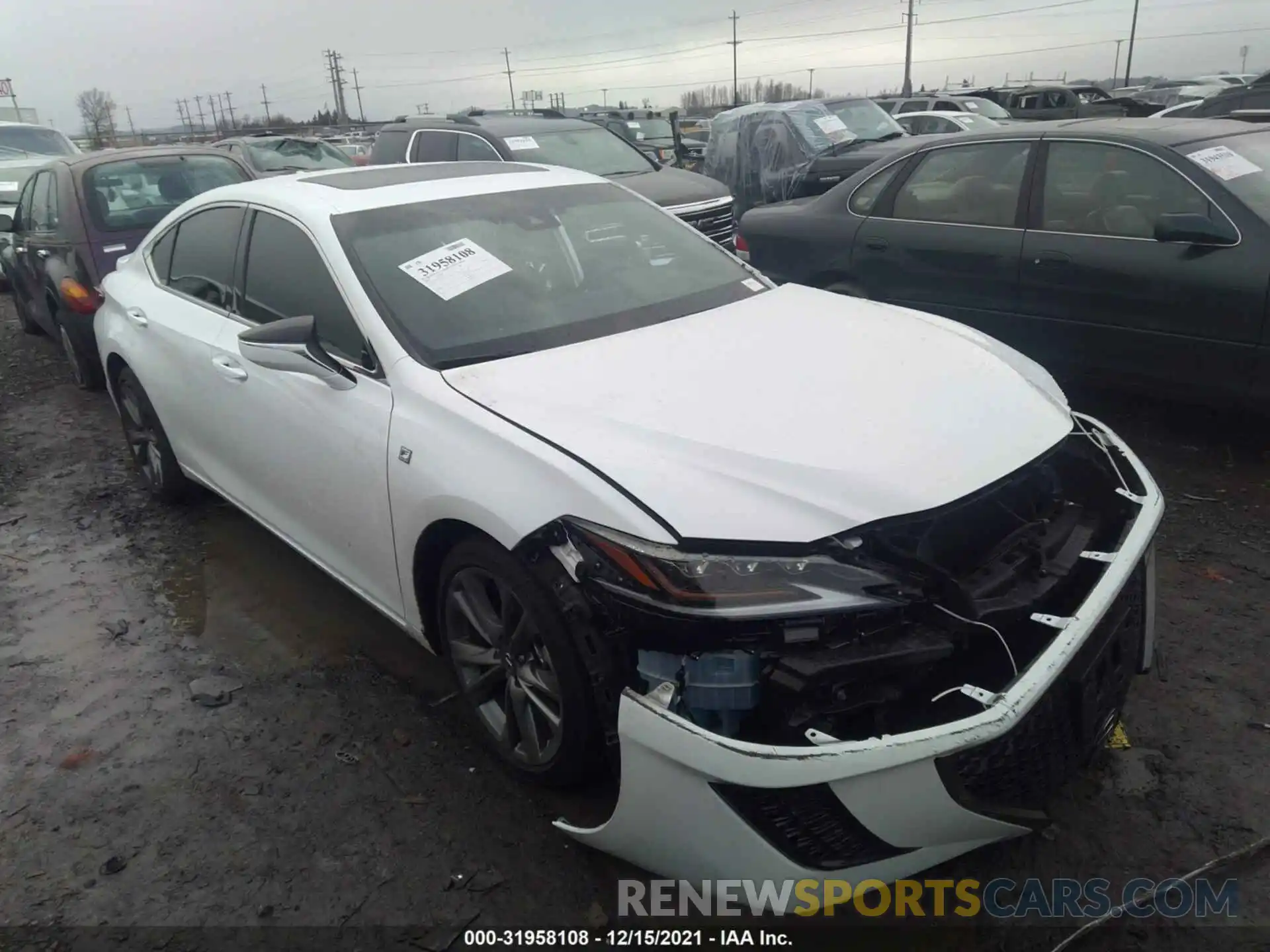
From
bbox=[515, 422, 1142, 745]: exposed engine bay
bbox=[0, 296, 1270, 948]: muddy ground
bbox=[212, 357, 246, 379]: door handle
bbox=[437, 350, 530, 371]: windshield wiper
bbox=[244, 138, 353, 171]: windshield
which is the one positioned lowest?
bbox=[0, 296, 1270, 948]: muddy ground

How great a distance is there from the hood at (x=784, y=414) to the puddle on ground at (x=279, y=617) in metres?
1.28

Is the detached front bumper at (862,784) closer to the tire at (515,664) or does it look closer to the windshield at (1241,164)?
the tire at (515,664)

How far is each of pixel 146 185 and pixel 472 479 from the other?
5823mm

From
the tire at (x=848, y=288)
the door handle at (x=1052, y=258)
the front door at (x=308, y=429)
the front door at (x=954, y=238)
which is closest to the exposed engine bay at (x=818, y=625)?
the front door at (x=308, y=429)

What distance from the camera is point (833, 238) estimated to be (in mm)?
5766

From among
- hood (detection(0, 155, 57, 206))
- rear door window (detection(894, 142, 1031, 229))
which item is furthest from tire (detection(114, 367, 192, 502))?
hood (detection(0, 155, 57, 206))

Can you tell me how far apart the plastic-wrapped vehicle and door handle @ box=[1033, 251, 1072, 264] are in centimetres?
610

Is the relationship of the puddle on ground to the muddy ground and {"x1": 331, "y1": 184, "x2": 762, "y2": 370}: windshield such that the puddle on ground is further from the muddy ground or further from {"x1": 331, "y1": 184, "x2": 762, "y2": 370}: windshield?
{"x1": 331, "y1": 184, "x2": 762, "y2": 370}: windshield

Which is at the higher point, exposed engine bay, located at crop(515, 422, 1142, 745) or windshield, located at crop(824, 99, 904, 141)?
windshield, located at crop(824, 99, 904, 141)

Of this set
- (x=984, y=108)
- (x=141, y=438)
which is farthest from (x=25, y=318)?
(x=984, y=108)

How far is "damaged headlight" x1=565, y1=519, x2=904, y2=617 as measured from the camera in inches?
76.8

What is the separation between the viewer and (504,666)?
8.37ft

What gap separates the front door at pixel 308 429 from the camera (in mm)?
2811

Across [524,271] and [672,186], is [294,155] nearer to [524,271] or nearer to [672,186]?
[672,186]
